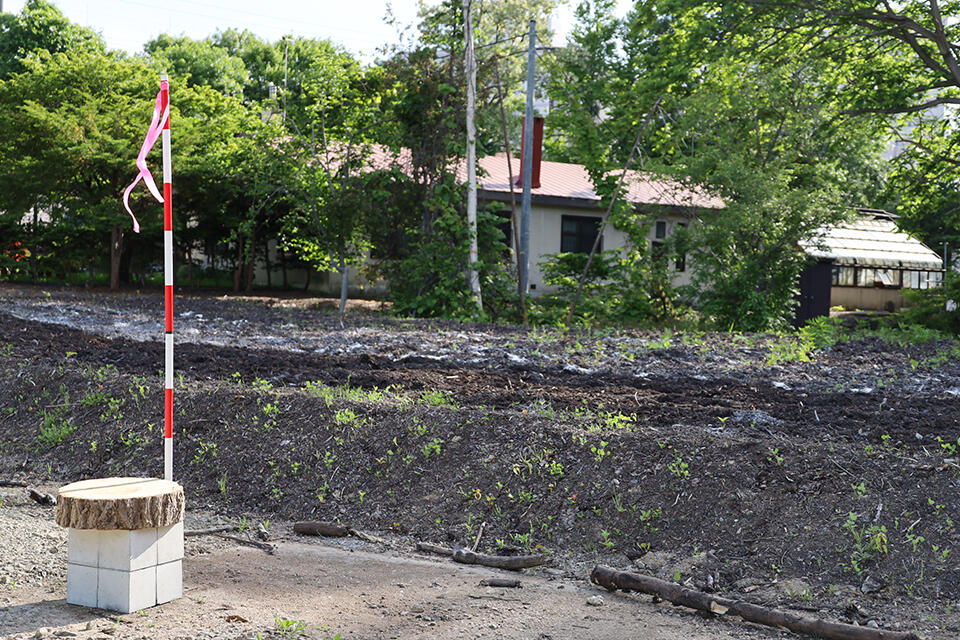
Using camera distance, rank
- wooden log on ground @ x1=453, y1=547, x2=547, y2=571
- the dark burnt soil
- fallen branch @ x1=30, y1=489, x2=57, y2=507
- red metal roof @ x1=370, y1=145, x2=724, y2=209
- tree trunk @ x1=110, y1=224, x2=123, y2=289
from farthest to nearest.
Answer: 1. tree trunk @ x1=110, y1=224, x2=123, y2=289
2. red metal roof @ x1=370, y1=145, x2=724, y2=209
3. fallen branch @ x1=30, y1=489, x2=57, y2=507
4. wooden log on ground @ x1=453, y1=547, x2=547, y2=571
5. the dark burnt soil

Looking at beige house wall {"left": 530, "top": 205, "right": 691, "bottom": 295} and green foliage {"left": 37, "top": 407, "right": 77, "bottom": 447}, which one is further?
beige house wall {"left": 530, "top": 205, "right": 691, "bottom": 295}

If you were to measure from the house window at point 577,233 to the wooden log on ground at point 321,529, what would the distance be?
2242cm

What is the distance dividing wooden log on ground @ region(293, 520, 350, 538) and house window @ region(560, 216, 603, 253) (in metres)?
22.4

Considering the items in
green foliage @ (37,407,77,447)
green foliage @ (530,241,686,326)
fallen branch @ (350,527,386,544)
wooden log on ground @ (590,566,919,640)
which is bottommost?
fallen branch @ (350,527,386,544)

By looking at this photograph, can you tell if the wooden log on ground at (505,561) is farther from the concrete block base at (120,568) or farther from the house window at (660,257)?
the house window at (660,257)

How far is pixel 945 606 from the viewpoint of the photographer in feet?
14.7

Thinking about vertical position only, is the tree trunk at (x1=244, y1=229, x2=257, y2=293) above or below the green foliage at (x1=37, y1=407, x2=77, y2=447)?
above

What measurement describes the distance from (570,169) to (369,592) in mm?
27192

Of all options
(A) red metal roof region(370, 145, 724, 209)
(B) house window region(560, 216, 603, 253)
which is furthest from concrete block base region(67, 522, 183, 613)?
(B) house window region(560, 216, 603, 253)

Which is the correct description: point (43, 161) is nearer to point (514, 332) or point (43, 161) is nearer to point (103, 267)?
point (103, 267)

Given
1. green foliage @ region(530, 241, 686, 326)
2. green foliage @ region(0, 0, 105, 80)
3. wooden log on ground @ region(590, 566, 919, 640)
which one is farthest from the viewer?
green foliage @ region(0, 0, 105, 80)

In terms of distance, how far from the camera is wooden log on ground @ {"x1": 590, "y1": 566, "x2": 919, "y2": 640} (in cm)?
411

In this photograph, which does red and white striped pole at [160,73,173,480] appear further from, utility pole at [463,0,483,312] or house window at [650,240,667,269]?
house window at [650,240,667,269]

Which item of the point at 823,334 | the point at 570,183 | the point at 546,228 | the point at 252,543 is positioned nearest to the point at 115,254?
the point at 546,228
